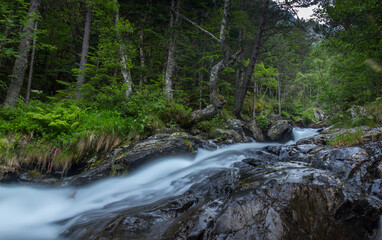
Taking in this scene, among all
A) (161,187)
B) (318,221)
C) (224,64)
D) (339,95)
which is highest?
(224,64)

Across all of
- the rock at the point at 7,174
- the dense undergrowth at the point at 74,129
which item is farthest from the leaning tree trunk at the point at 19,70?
the rock at the point at 7,174

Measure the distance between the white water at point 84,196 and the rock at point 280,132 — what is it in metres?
→ 7.13

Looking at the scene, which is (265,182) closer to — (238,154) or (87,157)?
(238,154)

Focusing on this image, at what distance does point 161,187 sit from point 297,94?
36.8 metres

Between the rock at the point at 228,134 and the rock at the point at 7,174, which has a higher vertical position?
Result: the rock at the point at 228,134

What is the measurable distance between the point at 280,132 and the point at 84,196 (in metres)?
11.2

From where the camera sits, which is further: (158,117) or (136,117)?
(158,117)

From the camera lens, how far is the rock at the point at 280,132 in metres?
11.4

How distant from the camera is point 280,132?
11.4 m

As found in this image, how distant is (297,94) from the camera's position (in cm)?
3359

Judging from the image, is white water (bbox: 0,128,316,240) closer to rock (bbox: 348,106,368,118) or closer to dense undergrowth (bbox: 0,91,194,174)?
dense undergrowth (bbox: 0,91,194,174)

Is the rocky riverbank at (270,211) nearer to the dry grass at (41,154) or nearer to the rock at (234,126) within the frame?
the dry grass at (41,154)

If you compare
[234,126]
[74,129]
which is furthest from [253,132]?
[74,129]

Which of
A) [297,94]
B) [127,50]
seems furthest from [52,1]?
[297,94]
